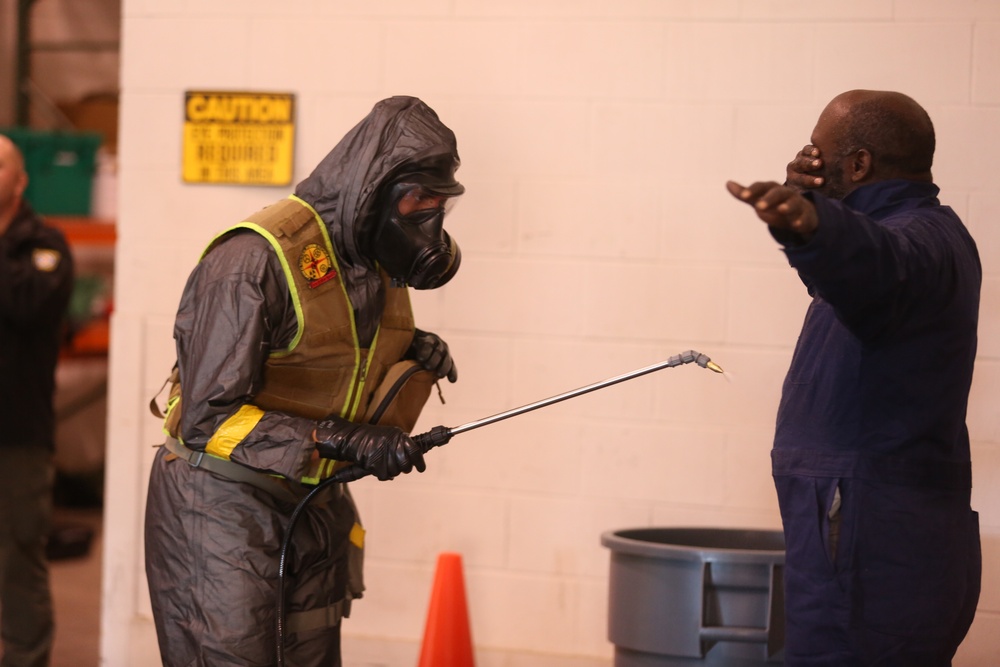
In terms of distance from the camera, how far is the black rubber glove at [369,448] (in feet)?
6.24

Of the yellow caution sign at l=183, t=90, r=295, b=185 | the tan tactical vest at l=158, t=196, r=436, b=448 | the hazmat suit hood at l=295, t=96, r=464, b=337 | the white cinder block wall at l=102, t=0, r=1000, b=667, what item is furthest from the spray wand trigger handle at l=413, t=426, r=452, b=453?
the yellow caution sign at l=183, t=90, r=295, b=185

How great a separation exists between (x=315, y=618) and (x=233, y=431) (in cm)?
46

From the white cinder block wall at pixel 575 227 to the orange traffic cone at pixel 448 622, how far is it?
29 cm

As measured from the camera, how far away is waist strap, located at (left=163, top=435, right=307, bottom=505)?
6.63 ft

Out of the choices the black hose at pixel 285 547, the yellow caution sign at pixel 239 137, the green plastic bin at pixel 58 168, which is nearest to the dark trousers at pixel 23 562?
the yellow caution sign at pixel 239 137

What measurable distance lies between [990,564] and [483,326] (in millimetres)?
1542

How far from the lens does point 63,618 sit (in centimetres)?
403

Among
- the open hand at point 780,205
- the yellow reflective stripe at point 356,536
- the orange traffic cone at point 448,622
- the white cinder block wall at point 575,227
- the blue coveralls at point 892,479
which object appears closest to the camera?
the open hand at point 780,205

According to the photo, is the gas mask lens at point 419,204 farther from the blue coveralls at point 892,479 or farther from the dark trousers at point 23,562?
the dark trousers at point 23,562

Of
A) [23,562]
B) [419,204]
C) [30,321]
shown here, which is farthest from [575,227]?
[23,562]

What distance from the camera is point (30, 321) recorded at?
3.16 meters

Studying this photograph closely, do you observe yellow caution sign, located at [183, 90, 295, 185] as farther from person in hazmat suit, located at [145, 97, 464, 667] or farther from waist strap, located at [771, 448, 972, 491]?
waist strap, located at [771, 448, 972, 491]

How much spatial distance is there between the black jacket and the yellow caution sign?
479 mm

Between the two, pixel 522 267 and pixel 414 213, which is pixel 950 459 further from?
pixel 522 267
